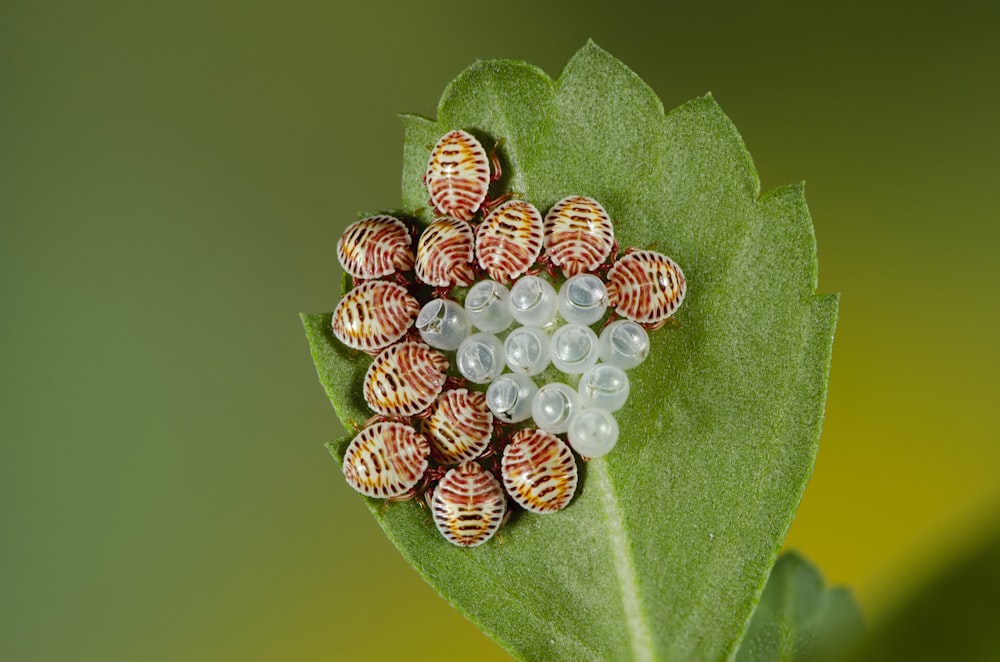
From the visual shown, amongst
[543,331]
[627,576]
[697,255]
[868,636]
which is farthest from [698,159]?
[868,636]

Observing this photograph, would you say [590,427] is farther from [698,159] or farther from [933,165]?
A: [933,165]

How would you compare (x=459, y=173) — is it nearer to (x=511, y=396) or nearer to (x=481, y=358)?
(x=481, y=358)

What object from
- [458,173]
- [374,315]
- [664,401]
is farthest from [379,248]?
[664,401]

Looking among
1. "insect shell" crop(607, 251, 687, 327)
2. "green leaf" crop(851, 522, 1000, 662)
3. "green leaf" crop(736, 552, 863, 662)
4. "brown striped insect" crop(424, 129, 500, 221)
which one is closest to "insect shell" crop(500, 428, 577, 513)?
"insect shell" crop(607, 251, 687, 327)

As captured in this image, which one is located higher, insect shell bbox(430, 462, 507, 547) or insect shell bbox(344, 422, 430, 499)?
insect shell bbox(344, 422, 430, 499)

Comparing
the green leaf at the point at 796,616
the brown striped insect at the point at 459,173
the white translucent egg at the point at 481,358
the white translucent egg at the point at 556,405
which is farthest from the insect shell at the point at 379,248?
the green leaf at the point at 796,616

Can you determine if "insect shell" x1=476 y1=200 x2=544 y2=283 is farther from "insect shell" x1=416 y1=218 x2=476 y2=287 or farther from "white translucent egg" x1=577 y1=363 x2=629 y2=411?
"white translucent egg" x1=577 y1=363 x2=629 y2=411

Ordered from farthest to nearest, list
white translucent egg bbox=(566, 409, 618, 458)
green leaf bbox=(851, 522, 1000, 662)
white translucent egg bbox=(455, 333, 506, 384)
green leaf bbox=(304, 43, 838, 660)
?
white translucent egg bbox=(455, 333, 506, 384), white translucent egg bbox=(566, 409, 618, 458), green leaf bbox=(304, 43, 838, 660), green leaf bbox=(851, 522, 1000, 662)
